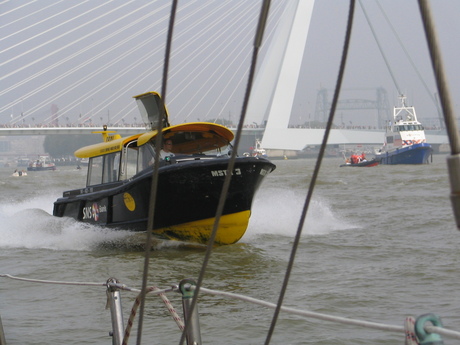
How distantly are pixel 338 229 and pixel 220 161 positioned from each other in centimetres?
510

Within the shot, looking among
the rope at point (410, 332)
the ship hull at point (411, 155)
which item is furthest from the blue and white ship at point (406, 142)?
the rope at point (410, 332)

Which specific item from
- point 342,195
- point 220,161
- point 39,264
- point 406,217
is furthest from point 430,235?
point 342,195

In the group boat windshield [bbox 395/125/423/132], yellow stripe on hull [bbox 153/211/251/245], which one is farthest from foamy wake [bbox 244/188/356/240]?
boat windshield [bbox 395/125/423/132]

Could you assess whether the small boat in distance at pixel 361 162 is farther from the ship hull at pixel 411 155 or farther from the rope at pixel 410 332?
the rope at pixel 410 332

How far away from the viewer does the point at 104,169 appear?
1104cm

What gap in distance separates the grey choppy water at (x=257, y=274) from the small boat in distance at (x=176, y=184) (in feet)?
1.21

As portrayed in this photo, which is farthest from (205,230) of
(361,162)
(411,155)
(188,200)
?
(361,162)

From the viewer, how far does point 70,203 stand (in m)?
11.4

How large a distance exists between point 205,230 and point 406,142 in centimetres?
4796

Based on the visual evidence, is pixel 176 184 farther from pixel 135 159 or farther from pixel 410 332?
pixel 410 332

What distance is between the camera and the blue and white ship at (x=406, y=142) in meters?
53.1

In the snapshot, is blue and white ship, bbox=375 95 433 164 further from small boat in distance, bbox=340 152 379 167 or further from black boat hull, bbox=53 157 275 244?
black boat hull, bbox=53 157 275 244

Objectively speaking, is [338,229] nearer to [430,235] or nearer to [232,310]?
[430,235]

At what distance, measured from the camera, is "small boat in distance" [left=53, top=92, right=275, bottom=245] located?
9.45 m
